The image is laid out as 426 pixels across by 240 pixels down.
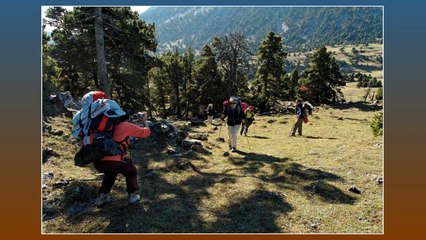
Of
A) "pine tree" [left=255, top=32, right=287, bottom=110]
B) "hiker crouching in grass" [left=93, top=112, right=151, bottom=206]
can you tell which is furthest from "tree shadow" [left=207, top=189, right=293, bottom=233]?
"pine tree" [left=255, top=32, right=287, bottom=110]

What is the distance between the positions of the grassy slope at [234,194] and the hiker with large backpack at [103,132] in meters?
1.31

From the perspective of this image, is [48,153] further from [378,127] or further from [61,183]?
[378,127]

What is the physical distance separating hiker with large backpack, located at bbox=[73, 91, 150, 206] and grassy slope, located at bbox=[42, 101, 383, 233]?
4.29 feet

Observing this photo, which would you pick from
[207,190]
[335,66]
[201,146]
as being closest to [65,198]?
[207,190]

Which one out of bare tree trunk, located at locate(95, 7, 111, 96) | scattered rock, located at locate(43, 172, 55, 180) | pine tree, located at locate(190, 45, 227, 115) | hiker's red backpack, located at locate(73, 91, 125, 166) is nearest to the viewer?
hiker's red backpack, located at locate(73, 91, 125, 166)

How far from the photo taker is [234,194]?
9766 mm

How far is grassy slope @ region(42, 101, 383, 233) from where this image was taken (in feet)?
26.3

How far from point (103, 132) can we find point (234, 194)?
13.0 feet

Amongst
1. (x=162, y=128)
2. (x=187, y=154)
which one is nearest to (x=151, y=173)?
(x=187, y=154)

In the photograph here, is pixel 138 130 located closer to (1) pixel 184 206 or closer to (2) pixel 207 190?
(1) pixel 184 206

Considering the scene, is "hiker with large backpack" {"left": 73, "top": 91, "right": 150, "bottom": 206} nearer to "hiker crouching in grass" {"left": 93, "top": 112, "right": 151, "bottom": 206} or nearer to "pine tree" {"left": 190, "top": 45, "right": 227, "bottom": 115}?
"hiker crouching in grass" {"left": 93, "top": 112, "right": 151, "bottom": 206}

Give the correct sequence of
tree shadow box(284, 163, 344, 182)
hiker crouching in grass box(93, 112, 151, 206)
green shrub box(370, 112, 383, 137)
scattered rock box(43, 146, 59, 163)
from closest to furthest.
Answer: hiker crouching in grass box(93, 112, 151, 206) → tree shadow box(284, 163, 344, 182) → scattered rock box(43, 146, 59, 163) → green shrub box(370, 112, 383, 137)

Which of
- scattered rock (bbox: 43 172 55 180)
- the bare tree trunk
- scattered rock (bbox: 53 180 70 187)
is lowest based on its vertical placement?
scattered rock (bbox: 53 180 70 187)

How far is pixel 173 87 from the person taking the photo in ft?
185
